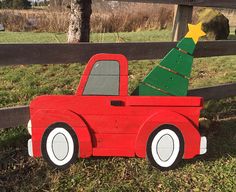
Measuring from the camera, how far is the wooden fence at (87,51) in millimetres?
2900

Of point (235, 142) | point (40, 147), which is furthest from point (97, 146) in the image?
point (235, 142)

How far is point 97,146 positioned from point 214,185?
1.00 meters

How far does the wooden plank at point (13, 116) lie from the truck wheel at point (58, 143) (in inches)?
19.7

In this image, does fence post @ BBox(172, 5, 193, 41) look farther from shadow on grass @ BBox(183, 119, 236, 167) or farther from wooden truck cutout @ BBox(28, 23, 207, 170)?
wooden truck cutout @ BBox(28, 23, 207, 170)

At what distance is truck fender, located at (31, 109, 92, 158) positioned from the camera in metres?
2.75

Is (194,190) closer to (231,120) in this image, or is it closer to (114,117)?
(114,117)

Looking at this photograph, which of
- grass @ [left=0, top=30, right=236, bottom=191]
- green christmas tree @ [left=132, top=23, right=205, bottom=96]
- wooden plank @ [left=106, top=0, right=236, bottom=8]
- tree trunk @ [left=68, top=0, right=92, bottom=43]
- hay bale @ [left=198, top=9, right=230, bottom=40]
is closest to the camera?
grass @ [left=0, top=30, right=236, bottom=191]

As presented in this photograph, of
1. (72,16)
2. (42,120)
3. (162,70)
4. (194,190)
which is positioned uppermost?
(72,16)

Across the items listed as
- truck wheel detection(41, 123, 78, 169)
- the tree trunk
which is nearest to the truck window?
truck wheel detection(41, 123, 78, 169)

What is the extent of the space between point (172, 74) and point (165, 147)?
0.62 meters

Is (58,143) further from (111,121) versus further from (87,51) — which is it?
(87,51)

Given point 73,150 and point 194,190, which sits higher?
point 73,150

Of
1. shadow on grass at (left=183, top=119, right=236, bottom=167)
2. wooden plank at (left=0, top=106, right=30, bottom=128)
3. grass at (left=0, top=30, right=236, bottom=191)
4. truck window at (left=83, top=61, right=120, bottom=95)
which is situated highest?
truck window at (left=83, top=61, right=120, bottom=95)

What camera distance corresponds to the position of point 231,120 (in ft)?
13.0
